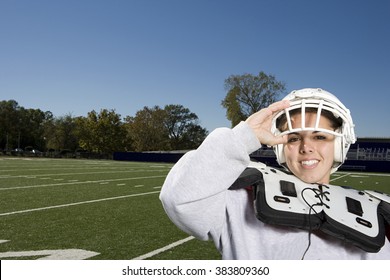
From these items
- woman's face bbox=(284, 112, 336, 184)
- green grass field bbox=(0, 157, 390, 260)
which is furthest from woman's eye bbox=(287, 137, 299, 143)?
green grass field bbox=(0, 157, 390, 260)

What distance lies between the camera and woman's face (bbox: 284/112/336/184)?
139cm

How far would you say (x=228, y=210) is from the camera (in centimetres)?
127

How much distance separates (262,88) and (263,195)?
3835 centimetres

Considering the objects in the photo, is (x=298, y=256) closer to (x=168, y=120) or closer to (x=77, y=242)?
(x=77, y=242)

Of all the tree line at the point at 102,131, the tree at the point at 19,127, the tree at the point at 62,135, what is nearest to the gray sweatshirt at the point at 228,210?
the tree line at the point at 102,131

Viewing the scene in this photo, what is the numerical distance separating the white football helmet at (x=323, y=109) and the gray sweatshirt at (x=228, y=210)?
282 mm

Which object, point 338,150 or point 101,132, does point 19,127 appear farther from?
point 338,150

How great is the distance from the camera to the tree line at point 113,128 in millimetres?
44144

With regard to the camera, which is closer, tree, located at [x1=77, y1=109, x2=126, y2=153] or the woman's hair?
the woman's hair

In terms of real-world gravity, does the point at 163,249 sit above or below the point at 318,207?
below

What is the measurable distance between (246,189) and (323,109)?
427 millimetres

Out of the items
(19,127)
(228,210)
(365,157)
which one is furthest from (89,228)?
(19,127)

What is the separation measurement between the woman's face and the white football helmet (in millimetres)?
29

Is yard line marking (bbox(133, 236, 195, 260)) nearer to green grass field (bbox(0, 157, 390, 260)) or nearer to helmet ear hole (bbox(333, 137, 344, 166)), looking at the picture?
green grass field (bbox(0, 157, 390, 260))
